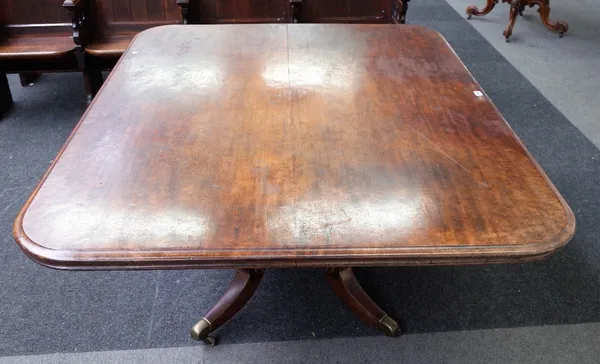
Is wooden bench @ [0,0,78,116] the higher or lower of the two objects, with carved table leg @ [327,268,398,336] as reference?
higher

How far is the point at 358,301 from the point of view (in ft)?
5.66

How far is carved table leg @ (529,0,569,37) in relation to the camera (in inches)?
159

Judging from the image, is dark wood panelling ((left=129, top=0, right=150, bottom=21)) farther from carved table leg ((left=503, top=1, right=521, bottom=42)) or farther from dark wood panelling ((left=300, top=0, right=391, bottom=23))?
carved table leg ((left=503, top=1, right=521, bottom=42))

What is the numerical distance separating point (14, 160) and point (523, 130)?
269 centimetres

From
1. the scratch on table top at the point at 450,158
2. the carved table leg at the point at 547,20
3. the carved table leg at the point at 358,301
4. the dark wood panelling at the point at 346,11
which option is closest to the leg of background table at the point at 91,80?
the dark wood panelling at the point at 346,11

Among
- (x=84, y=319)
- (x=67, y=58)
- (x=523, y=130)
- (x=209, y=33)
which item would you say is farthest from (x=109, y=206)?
(x=523, y=130)

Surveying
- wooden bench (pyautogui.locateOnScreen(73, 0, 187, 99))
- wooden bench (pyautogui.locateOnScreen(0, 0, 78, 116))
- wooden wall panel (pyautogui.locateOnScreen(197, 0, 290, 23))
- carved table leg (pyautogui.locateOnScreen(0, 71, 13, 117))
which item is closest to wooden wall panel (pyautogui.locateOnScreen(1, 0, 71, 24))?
wooden bench (pyautogui.locateOnScreen(0, 0, 78, 116))

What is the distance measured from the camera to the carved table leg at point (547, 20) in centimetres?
403

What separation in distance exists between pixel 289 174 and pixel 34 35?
230cm

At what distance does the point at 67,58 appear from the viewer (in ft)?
9.02

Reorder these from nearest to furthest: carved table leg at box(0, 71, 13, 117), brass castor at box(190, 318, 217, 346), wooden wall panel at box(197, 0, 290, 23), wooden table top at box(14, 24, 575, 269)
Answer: wooden table top at box(14, 24, 575, 269), brass castor at box(190, 318, 217, 346), carved table leg at box(0, 71, 13, 117), wooden wall panel at box(197, 0, 290, 23)

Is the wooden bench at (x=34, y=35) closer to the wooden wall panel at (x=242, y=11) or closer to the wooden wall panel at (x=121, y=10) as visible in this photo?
the wooden wall panel at (x=121, y=10)

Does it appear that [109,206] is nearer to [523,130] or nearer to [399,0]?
[399,0]

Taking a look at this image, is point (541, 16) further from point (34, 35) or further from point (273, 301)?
point (34, 35)
